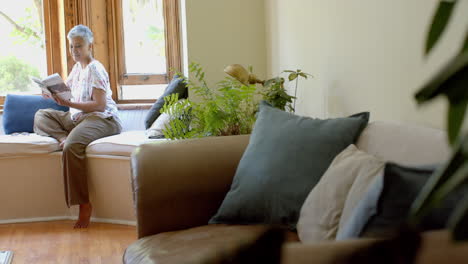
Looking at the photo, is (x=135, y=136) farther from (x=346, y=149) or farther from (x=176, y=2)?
(x=346, y=149)

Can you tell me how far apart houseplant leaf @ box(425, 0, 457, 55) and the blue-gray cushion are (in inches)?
178

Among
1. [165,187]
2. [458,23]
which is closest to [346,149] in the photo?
[458,23]

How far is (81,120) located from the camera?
437 cm

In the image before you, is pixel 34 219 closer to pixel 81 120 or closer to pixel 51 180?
pixel 51 180

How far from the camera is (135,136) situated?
4258 mm

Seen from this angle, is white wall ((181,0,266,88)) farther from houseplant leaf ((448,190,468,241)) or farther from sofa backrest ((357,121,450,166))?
houseplant leaf ((448,190,468,241))

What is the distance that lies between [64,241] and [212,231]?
2036mm

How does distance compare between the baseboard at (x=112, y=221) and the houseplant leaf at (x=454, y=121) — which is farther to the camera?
the baseboard at (x=112, y=221)

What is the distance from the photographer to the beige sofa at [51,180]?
407 cm

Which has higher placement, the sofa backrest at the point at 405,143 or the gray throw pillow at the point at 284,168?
the sofa backrest at the point at 405,143

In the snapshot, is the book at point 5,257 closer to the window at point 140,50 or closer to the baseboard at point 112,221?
the baseboard at point 112,221

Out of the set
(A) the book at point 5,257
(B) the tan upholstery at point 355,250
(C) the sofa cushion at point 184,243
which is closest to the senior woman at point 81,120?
(A) the book at point 5,257

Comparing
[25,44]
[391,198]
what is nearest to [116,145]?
[25,44]

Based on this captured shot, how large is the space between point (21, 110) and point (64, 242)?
1.50 meters
